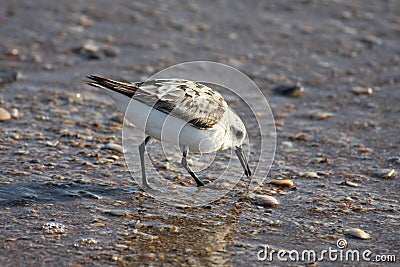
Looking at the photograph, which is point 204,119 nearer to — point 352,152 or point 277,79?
point 352,152

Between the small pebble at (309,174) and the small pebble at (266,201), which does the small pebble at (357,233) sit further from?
the small pebble at (309,174)

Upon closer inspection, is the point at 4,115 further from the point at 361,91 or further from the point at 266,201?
the point at 361,91

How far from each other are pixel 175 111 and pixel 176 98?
0.13m

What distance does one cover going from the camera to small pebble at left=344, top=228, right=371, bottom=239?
5.60 m

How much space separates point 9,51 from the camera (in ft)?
32.0

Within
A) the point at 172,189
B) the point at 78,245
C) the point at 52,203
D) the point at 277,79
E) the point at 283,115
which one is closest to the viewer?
the point at 78,245

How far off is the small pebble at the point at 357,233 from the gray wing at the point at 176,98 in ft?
5.17

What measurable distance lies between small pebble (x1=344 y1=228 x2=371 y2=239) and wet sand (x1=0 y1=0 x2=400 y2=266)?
0.06 m

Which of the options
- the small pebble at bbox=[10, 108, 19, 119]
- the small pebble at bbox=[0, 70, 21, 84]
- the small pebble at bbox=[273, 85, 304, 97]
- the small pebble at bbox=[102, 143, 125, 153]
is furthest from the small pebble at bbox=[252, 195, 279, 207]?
the small pebble at bbox=[0, 70, 21, 84]

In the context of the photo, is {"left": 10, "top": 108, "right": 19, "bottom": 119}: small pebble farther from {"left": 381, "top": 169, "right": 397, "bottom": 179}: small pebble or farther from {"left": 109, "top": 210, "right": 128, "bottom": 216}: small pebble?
{"left": 381, "top": 169, "right": 397, "bottom": 179}: small pebble

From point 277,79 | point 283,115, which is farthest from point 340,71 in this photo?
point 283,115

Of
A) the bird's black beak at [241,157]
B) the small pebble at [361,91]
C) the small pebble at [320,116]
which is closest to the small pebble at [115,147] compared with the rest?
the bird's black beak at [241,157]

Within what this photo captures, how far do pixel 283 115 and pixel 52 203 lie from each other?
356 centimetres

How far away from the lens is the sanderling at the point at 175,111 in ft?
19.9
